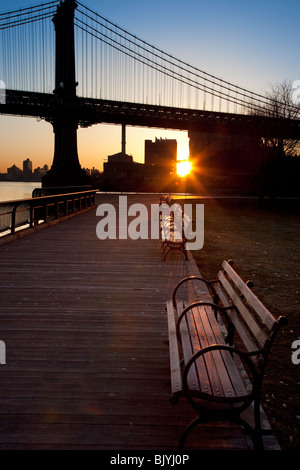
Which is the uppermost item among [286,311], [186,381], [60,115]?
[60,115]

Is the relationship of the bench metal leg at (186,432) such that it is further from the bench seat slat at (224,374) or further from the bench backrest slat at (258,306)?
the bench backrest slat at (258,306)

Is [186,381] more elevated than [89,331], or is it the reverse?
[186,381]

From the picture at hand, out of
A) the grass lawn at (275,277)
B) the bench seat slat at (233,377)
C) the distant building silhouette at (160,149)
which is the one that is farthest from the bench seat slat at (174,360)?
the distant building silhouette at (160,149)

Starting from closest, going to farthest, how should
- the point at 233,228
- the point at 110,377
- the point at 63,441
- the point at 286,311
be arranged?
the point at 63,441 → the point at 110,377 → the point at 286,311 → the point at 233,228

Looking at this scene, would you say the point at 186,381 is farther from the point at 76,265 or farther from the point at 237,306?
the point at 76,265

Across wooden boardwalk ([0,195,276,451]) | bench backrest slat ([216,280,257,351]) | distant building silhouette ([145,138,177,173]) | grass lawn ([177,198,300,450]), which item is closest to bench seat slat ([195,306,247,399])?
bench backrest slat ([216,280,257,351])

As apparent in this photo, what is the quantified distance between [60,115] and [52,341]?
38.3m

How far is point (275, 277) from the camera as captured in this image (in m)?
8.24

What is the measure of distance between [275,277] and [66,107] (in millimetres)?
32859

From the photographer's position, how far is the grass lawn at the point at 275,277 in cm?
331
